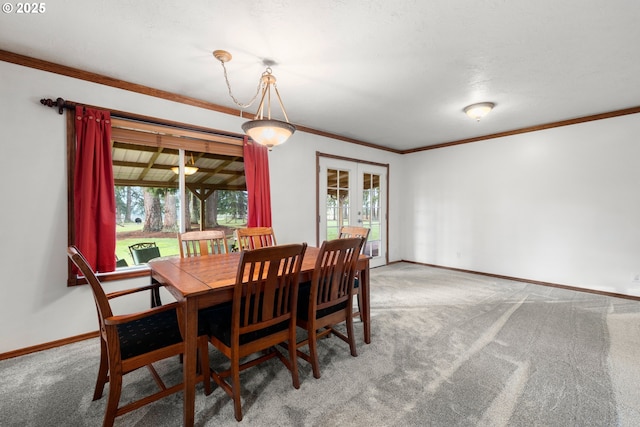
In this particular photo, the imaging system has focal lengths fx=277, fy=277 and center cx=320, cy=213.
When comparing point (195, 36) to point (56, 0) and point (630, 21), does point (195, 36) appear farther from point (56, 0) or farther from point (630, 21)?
point (630, 21)

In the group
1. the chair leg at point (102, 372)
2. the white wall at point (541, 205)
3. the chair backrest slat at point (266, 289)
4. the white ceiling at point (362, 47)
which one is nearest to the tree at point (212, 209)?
the white ceiling at point (362, 47)

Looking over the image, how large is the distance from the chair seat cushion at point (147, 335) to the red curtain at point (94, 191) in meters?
1.27

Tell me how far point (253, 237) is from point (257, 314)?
1472 millimetres

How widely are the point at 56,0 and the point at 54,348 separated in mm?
2672

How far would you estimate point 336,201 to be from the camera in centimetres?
489

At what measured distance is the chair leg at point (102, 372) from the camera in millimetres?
1664

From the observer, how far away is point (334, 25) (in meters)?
1.93

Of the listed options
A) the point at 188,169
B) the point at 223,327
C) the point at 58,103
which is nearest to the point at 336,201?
the point at 188,169

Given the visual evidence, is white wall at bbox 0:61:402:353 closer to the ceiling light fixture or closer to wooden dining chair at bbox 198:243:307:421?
the ceiling light fixture

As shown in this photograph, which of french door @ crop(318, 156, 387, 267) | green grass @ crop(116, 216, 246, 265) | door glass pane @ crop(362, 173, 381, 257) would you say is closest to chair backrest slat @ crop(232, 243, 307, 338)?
green grass @ crop(116, 216, 246, 265)

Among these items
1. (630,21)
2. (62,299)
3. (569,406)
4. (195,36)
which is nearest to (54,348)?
(62,299)

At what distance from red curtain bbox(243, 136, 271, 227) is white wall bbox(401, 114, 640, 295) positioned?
11.4 feet

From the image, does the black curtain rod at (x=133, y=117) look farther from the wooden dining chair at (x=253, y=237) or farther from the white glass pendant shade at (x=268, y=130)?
the white glass pendant shade at (x=268, y=130)

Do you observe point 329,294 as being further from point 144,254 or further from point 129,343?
point 144,254
